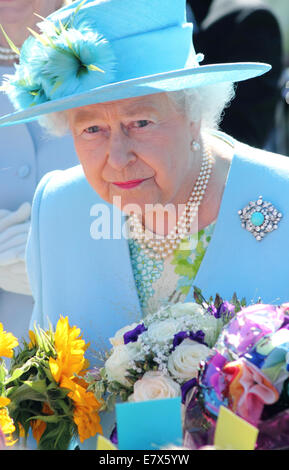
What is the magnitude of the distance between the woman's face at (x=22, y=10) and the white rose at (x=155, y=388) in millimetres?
1736

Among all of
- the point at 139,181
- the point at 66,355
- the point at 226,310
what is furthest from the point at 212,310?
the point at 139,181

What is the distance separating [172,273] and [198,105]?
52 cm

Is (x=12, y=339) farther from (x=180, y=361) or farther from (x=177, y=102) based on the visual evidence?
(x=177, y=102)

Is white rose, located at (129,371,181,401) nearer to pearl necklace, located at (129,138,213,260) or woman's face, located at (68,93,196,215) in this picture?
woman's face, located at (68,93,196,215)

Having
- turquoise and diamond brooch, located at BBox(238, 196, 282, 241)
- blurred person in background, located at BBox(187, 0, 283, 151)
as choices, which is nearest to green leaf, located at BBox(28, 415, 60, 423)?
turquoise and diamond brooch, located at BBox(238, 196, 282, 241)

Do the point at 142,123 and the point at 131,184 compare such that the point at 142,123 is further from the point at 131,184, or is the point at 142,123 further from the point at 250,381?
the point at 250,381

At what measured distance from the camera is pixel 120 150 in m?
2.01

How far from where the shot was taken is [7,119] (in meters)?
2.08

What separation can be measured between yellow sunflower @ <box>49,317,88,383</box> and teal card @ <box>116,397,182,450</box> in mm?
433

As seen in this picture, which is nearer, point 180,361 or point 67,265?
point 180,361

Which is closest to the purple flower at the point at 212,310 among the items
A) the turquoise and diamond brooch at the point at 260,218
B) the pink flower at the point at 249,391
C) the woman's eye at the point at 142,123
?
the pink flower at the point at 249,391
